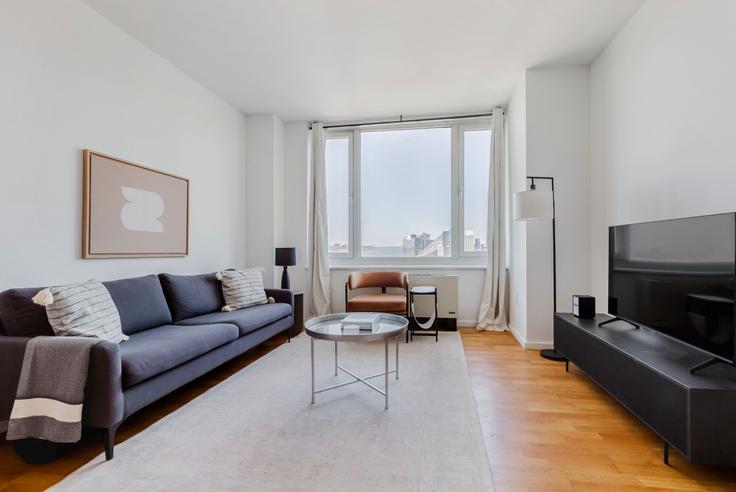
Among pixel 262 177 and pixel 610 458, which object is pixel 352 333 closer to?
pixel 610 458

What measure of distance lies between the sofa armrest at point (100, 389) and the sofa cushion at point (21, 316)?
1.75 feet

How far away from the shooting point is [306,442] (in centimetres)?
203

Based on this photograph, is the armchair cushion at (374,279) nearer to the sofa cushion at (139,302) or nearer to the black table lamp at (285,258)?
the black table lamp at (285,258)

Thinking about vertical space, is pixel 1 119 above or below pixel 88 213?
above

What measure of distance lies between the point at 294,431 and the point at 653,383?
6.24ft

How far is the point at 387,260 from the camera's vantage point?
213 inches

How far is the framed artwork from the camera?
2.83 meters

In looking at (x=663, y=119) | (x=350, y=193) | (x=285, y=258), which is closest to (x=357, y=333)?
(x=285, y=258)

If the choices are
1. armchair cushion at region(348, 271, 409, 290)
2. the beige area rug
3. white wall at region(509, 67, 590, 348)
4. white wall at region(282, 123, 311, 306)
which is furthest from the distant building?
the beige area rug

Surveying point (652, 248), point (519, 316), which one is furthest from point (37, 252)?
point (519, 316)

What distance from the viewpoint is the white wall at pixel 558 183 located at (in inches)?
151

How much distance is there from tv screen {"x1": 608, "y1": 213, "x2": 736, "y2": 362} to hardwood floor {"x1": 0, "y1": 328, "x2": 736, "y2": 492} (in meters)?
0.60

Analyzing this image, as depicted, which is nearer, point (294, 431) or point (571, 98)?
point (294, 431)

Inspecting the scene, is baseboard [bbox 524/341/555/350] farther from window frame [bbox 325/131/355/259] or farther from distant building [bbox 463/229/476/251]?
window frame [bbox 325/131/355/259]
